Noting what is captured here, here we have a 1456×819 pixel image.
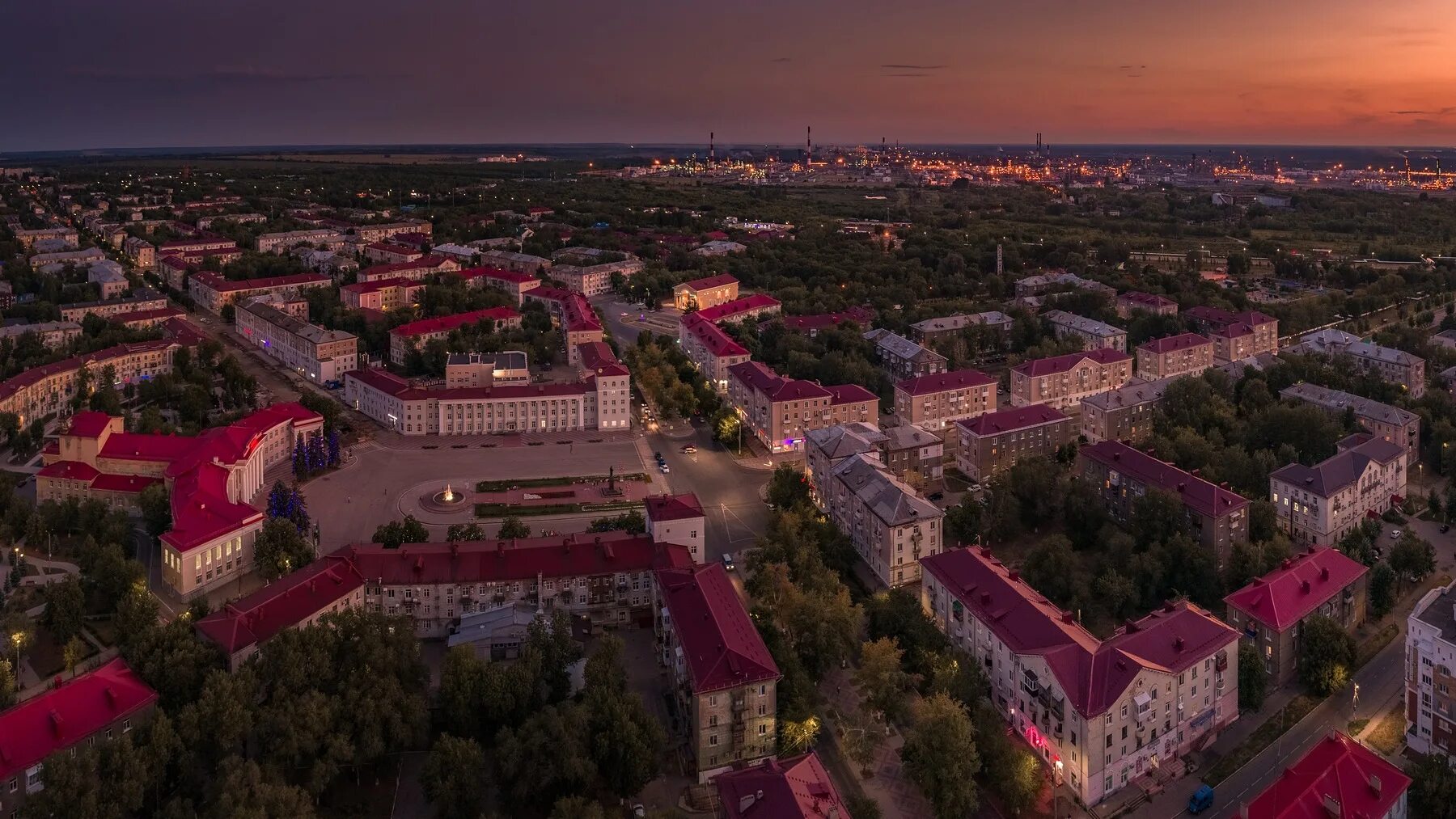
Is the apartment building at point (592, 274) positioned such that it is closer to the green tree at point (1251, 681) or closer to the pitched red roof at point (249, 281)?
the pitched red roof at point (249, 281)

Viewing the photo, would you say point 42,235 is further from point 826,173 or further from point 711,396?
point 826,173

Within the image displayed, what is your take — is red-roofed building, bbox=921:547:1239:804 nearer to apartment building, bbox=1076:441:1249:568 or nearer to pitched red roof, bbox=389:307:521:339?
apartment building, bbox=1076:441:1249:568

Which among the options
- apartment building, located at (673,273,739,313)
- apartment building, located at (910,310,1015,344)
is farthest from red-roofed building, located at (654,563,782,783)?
apartment building, located at (673,273,739,313)

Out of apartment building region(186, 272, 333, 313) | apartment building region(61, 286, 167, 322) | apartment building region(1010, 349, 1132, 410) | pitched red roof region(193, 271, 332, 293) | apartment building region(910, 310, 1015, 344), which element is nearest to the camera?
apartment building region(1010, 349, 1132, 410)

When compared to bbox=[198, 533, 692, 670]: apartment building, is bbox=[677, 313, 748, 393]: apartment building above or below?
above

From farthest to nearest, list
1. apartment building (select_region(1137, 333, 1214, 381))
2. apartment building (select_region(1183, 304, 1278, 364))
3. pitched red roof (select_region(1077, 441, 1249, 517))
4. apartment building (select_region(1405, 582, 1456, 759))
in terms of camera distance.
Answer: apartment building (select_region(1183, 304, 1278, 364))
apartment building (select_region(1137, 333, 1214, 381))
pitched red roof (select_region(1077, 441, 1249, 517))
apartment building (select_region(1405, 582, 1456, 759))

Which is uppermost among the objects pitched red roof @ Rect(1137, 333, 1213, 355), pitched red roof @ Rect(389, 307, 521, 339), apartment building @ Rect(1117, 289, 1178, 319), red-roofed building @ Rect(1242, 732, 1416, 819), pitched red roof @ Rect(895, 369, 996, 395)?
apartment building @ Rect(1117, 289, 1178, 319)

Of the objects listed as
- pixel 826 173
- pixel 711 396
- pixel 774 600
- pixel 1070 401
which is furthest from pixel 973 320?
pixel 826 173
